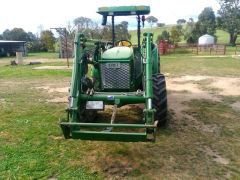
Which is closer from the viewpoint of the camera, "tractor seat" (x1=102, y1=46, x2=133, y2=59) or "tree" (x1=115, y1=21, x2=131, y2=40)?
"tractor seat" (x1=102, y1=46, x2=133, y2=59)

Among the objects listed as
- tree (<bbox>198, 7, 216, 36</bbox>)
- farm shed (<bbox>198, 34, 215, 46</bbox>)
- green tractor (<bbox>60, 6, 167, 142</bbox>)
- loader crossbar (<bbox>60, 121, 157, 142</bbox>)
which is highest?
tree (<bbox>198, 7, 216, 36</bbox>)

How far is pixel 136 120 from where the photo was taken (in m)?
7.48

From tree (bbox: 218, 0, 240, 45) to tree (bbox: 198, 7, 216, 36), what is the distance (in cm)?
169

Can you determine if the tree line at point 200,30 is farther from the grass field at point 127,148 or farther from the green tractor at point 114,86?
the green tractor at point 114,86

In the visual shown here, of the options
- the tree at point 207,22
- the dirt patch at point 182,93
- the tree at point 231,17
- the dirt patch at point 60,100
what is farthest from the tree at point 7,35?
the dirt patch at point 60,100

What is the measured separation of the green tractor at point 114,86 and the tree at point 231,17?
49.5 m

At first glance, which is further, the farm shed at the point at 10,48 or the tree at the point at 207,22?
the tree at the point at 207,22

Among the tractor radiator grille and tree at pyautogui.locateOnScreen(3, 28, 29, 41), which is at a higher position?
tree at pyautogui.locateOnScreen(3, 28, 29, 41)

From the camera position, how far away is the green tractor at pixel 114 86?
5.25 m

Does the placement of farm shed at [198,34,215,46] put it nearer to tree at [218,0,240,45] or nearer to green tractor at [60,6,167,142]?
tree at [218,0,240,45]

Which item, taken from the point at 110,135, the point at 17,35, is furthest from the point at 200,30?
the point at 110,135

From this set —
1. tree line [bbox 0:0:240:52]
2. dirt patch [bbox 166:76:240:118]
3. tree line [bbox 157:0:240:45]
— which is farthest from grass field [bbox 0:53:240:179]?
tree line [bbox 157:0:240:45]

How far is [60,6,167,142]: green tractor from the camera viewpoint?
525 cm

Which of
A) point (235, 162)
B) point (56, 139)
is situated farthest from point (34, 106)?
point (235, 162)
